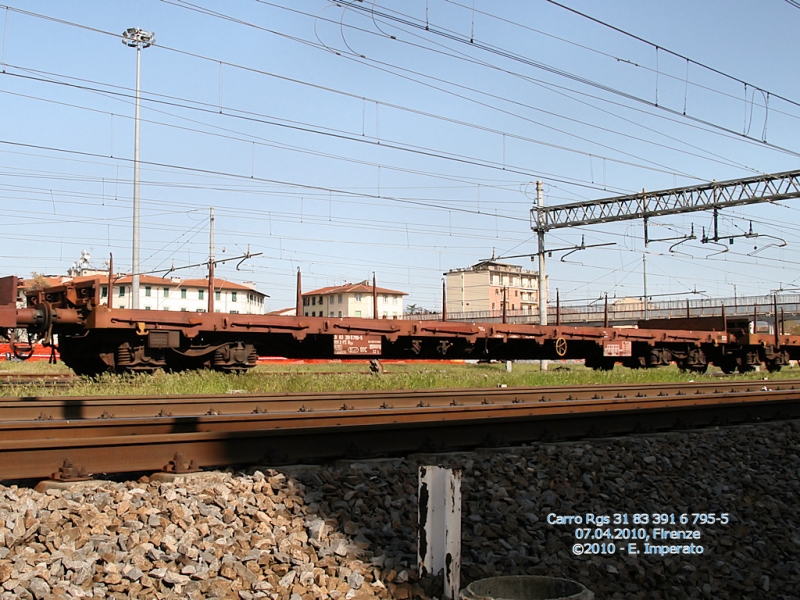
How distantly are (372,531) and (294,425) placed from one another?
111 inches

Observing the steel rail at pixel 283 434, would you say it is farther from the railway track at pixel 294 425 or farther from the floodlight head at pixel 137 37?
the floodlight head at pixel 137 37

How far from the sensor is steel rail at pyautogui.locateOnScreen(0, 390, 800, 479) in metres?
4.98

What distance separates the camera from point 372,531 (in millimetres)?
4598

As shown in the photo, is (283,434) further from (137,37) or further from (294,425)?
(137,37)

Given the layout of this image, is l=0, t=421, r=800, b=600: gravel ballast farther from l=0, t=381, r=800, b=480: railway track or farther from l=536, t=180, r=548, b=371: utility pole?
l=536, t=180, r=548, b=371: utility pole

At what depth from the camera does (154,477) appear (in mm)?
5078

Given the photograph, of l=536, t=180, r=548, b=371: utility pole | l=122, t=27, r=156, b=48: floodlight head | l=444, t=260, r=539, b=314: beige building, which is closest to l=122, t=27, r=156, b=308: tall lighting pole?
l=122, t=27, r=156, b=48: floodlight head

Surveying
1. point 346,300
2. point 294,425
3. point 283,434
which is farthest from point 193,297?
point 283,434

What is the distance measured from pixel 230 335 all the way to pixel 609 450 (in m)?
9.60

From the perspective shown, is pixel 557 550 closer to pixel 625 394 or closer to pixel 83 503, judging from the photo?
pixel 83 503

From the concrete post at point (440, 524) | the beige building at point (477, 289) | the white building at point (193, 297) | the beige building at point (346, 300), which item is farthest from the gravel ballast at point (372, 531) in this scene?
the beige building at point (477, 289)

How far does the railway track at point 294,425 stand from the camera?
16.7 ft

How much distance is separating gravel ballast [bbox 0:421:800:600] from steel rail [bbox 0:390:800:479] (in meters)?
0.33

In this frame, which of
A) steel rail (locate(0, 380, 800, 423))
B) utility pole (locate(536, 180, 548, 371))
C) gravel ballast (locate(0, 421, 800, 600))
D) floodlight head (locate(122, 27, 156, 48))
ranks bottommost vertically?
gravel ballast (locate(0, 421, 800, 600))
